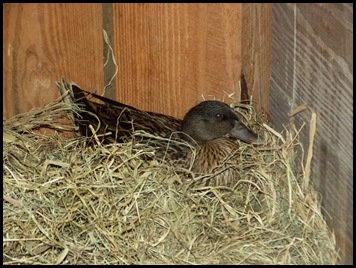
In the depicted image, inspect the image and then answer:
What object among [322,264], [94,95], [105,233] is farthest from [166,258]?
[94,95]

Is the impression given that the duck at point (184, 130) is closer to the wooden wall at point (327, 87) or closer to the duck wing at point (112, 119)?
the duck wing at point (112, 119)

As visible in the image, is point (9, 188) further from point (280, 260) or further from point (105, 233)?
point (280, 260)

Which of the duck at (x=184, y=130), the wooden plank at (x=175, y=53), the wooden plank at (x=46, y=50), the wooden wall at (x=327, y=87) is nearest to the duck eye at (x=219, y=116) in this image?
the duck at (x=184, y=130)

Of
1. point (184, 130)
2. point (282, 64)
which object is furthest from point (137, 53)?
point (282, 64)

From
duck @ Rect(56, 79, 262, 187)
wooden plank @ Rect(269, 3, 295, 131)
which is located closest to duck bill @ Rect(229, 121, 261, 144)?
duck @ Rect(56, 79, 262, 187)

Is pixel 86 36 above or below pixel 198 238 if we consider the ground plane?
above

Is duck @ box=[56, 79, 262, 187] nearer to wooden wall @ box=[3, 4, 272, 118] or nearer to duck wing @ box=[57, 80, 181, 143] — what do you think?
duck wing @ box=[57, 80, 181, 143]

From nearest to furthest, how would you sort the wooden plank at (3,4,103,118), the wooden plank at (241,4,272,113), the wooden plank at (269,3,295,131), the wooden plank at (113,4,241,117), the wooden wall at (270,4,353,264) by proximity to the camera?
the wooden wall at (270,4,353,264) → the wooden plank at (269,3,295,131) → the wooden plank at (241,4,272,113) → the wooden plank at (113,4,241,117) → the wooden plank at (3,4,103,118)
